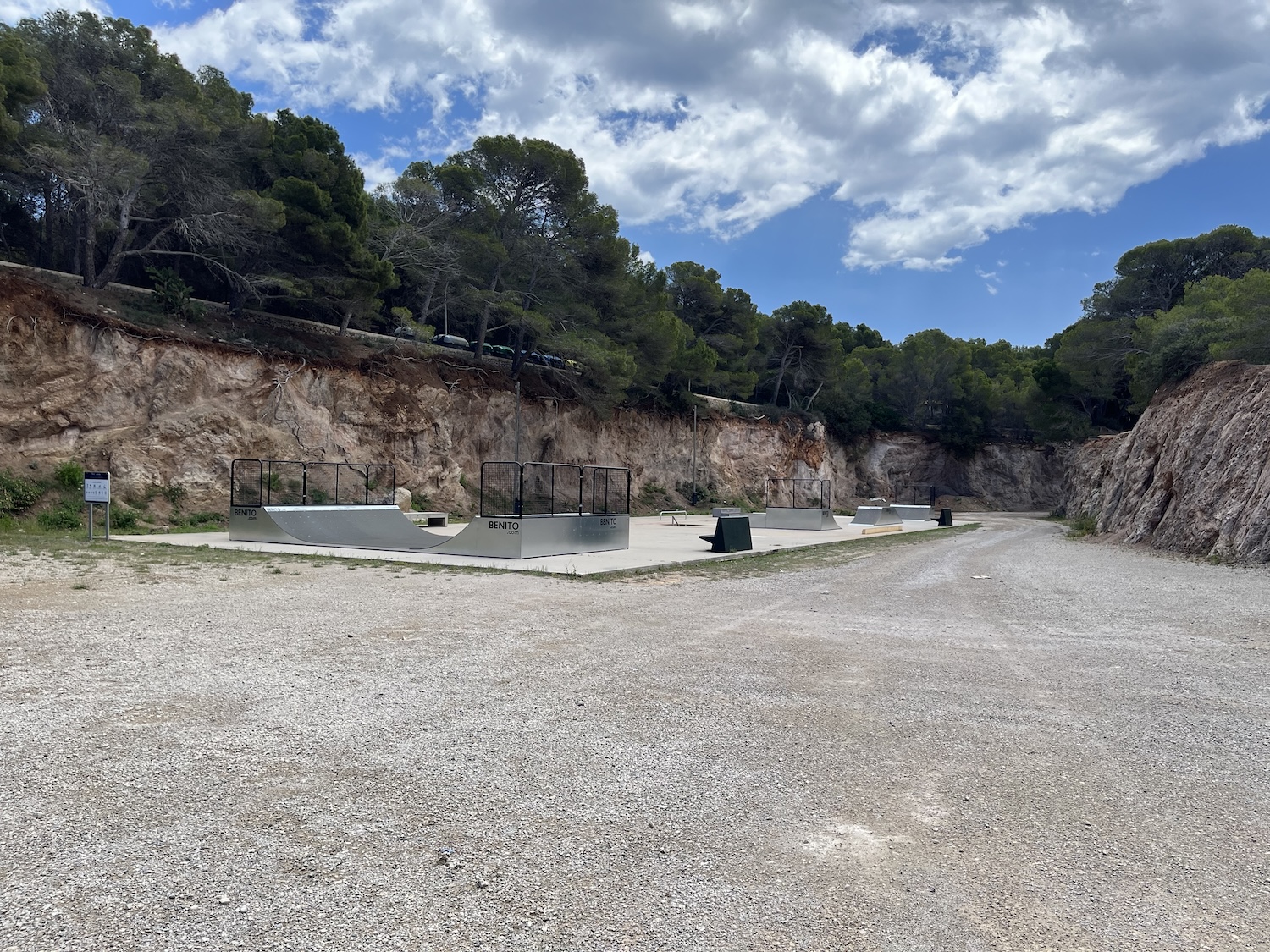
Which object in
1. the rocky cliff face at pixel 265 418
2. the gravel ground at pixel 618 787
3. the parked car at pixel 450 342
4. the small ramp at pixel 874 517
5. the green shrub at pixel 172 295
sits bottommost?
the small ramp at pixel 874 517

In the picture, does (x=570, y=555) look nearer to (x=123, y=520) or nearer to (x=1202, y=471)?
(x=123, y=520)

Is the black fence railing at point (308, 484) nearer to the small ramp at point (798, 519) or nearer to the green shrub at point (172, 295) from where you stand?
the green shrub at point (172, 295)

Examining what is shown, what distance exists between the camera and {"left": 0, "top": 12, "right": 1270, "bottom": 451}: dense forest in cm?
2331

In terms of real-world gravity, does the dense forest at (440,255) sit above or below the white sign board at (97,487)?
above

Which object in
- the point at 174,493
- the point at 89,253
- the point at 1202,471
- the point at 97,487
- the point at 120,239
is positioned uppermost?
the point at 120,239

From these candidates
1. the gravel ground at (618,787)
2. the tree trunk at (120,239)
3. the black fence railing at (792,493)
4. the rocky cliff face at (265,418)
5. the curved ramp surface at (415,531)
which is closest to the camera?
the gravel ground at (618,787)

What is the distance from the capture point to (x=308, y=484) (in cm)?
2672

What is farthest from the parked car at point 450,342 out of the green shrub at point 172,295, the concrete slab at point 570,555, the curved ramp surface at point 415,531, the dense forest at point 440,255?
the curved ramp surface at point 415,531

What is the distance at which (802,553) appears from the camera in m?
18.9

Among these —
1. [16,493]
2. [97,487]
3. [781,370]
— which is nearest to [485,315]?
[16,493]

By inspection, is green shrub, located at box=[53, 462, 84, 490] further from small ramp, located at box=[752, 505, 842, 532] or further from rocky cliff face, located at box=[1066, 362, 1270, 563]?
rocky cliff face, located at box=[1066, 362, 1270, 563]

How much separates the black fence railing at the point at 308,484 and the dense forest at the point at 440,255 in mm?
6103

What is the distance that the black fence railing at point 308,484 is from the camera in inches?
958

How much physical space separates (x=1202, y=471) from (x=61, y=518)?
28579mm
